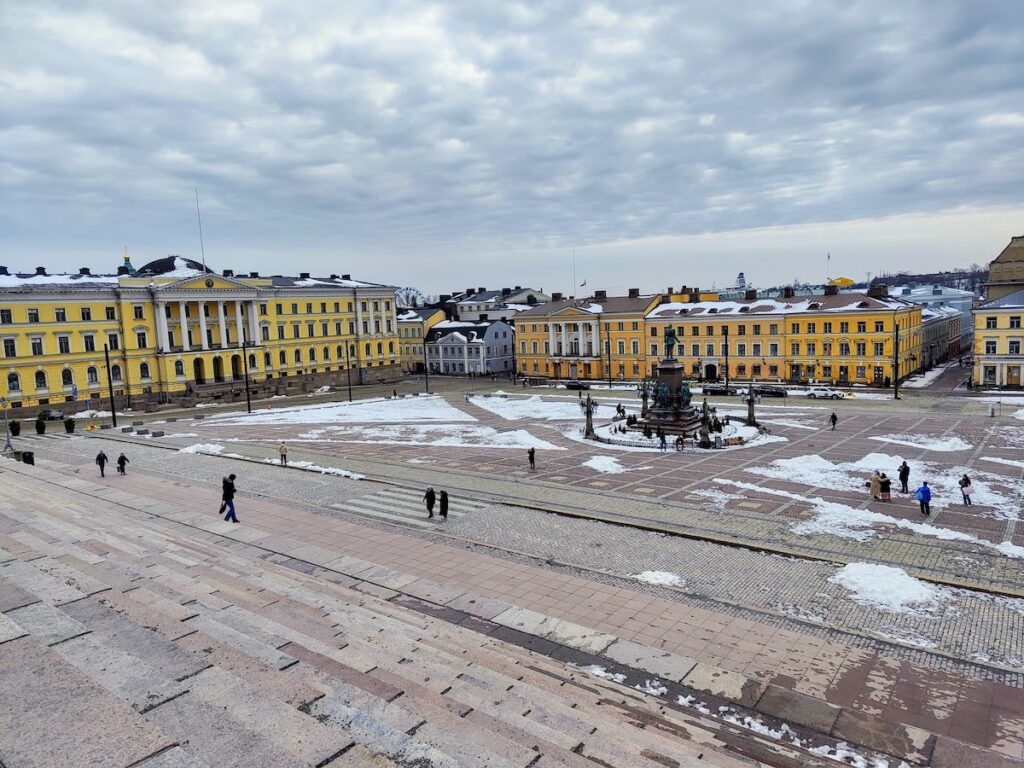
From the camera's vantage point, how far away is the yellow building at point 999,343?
61.7 m

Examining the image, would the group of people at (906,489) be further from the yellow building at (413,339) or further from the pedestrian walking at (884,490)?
the yellow building at (413,339)

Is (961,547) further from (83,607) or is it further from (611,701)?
(83,607)

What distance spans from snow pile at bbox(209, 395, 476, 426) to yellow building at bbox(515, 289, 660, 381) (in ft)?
80.3

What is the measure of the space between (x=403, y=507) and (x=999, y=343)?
61.2 m

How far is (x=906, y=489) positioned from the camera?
2733cm

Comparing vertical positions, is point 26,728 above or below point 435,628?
above

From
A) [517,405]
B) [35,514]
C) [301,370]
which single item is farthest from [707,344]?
[35,514]

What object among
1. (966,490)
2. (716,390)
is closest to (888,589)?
(966,490)

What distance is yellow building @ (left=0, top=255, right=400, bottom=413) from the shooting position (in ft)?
214

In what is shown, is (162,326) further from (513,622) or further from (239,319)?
(513,622)

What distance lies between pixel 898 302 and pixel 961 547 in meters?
62.8

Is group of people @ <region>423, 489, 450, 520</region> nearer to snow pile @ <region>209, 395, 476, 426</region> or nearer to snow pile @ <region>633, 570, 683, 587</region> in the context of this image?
snow pile @ <region>633, 570, 683, 587</region>

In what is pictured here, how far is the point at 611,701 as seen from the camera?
10719 millimetres

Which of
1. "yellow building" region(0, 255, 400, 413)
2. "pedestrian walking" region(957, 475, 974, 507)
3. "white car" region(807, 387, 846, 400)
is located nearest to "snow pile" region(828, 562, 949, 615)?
"pedestrian walking" region(957, 475, 974, 507)
